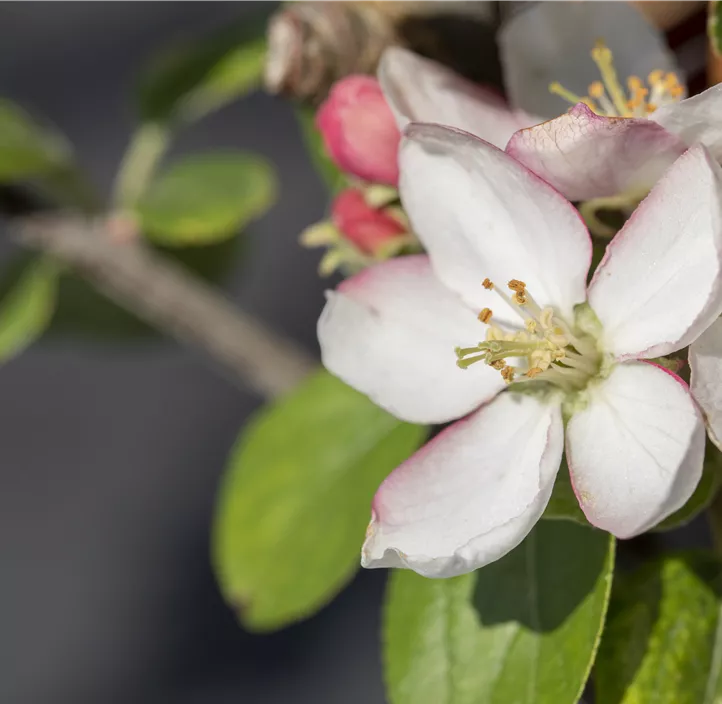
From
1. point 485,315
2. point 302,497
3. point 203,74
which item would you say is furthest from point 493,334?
point 203,74

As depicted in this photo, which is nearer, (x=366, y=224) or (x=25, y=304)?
(x=366, y=224)

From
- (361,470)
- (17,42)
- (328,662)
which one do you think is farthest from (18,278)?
(17,42)

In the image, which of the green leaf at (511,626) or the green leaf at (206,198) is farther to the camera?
the green leaf at (206,198)

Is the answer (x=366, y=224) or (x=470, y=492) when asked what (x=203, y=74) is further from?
(x=470, y=492)

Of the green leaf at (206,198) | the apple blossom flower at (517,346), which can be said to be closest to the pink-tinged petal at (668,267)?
the apple blossom flower at (517,346)

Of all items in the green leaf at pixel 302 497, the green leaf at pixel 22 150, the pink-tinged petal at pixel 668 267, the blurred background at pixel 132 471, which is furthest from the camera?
the blurred background at pixel 132 471

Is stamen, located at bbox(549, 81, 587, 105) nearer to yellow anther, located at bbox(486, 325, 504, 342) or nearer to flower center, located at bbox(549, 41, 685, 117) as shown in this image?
flower center, located at bbox(549, 41, 685, 117)

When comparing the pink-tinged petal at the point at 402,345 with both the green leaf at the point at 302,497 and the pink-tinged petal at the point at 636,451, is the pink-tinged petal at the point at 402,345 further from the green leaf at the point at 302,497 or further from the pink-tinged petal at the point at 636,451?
the green leaf at the point at 302,497
